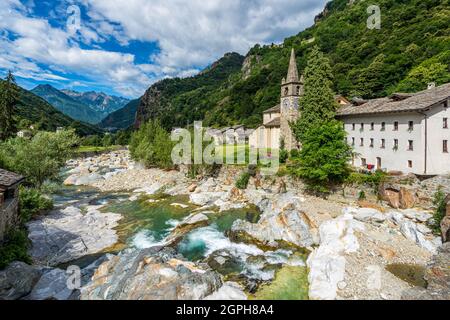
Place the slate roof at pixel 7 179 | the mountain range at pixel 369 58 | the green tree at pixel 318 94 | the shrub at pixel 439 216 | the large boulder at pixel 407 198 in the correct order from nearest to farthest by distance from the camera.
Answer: the slate roof at pixel 7 179 < the shrub at pixel 439 216 < the large boulder at pixel 407 198 < the green tree at pixel 318 94 < the mountain range at pixel 369 58

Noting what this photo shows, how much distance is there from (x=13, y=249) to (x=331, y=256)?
1818cm

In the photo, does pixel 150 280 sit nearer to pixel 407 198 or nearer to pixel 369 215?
pixel 369 215

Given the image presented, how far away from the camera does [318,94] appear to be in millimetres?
33188

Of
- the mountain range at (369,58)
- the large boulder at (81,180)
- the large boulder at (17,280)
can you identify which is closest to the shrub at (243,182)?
the large boulder at (81,180)

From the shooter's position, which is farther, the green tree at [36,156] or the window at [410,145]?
the green tree at [36,156]

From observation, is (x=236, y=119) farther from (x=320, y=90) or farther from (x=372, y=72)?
(x=320, y=90)

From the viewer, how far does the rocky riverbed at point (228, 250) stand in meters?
12.9

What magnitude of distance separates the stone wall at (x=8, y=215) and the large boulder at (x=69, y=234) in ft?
7.79

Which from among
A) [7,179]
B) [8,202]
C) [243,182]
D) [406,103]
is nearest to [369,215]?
[406,103]

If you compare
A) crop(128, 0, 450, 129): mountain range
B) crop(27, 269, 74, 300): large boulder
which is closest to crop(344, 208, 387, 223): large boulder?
crop(27, 269, 74, 300): large boulder

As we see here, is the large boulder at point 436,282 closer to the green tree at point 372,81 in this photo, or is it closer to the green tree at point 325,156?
the green tree at point 325,156

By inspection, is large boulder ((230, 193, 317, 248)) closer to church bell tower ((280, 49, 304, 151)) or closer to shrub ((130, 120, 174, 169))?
church bell tower ((280, 49, 304, 151))

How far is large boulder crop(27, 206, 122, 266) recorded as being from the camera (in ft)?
57.7
